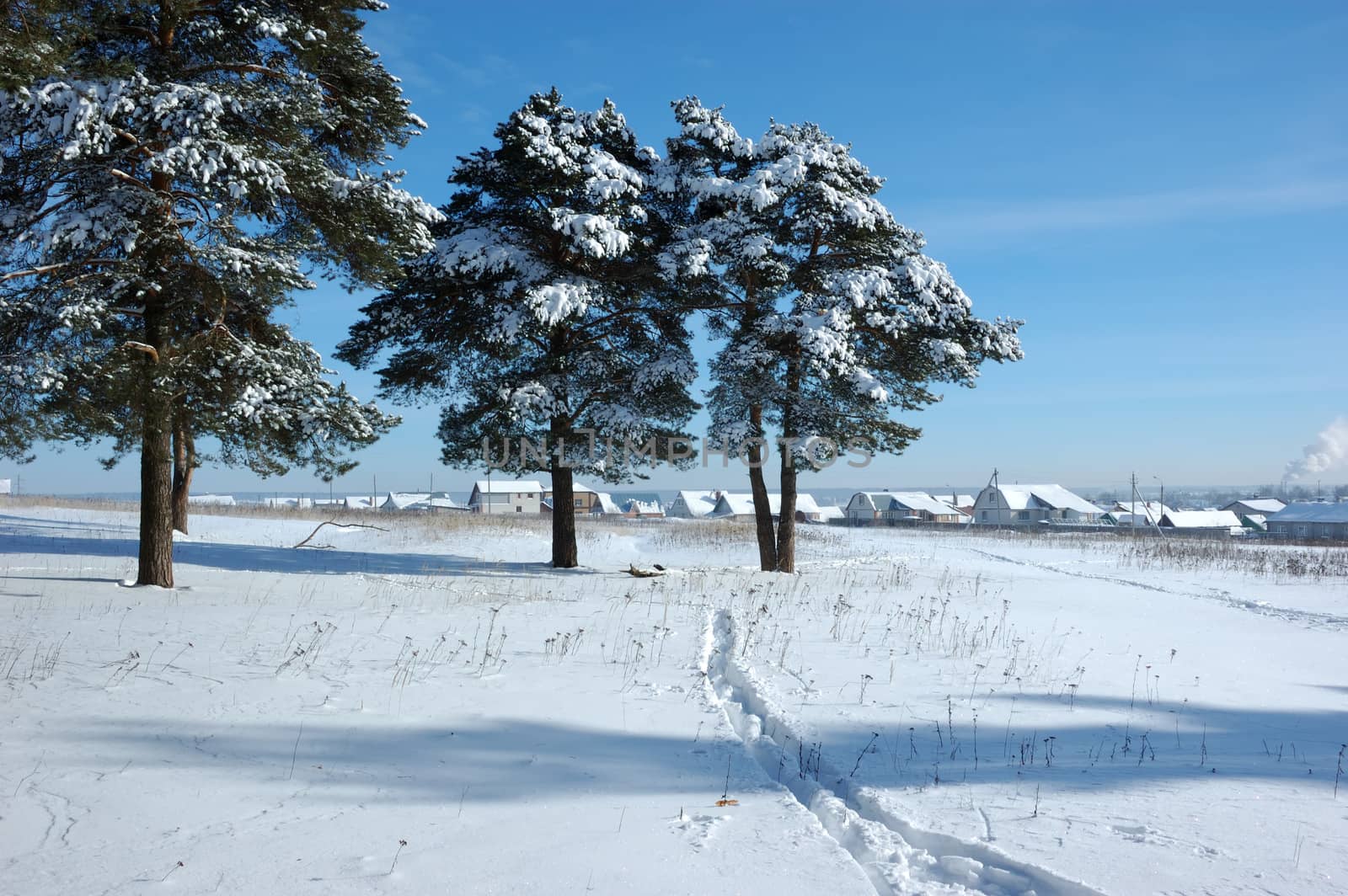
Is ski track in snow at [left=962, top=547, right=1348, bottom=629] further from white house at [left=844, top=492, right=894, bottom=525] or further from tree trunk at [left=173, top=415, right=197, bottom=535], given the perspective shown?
white house at [left=844, top=492, right=894, bottom=525]

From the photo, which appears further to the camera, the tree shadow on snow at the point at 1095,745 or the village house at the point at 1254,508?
the village house at the point at 1254,508

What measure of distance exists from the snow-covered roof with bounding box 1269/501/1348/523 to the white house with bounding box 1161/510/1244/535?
11.1 meters

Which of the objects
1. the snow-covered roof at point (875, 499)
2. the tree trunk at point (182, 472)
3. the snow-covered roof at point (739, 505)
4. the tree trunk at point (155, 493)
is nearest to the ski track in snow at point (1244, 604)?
the tree trunk at point (155, 493)

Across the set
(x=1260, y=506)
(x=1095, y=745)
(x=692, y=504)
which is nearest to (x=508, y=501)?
(x=692, y=504)

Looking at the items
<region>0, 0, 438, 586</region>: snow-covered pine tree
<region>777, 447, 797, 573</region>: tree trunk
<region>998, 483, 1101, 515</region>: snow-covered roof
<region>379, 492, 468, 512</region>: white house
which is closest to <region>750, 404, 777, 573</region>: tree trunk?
<region>777, 447, 797, 573</region>: tree trunk

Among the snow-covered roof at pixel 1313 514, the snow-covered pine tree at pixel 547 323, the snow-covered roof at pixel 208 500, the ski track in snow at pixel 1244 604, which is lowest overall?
the snow-covered roof at pixel 208 500

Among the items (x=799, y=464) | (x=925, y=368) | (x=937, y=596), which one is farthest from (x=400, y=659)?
(x=925, y=368)

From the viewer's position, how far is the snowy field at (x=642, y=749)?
12.2 feet

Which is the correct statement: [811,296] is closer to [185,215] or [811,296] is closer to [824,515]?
[185,215]

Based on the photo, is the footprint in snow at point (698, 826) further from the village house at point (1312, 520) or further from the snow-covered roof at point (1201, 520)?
the snow-covered roof at point (1201, 520)

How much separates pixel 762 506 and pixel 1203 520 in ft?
308

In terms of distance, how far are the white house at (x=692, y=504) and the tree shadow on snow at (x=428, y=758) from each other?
314ft

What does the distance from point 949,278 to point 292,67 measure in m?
12.1

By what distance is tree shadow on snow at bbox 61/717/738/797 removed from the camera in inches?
182
